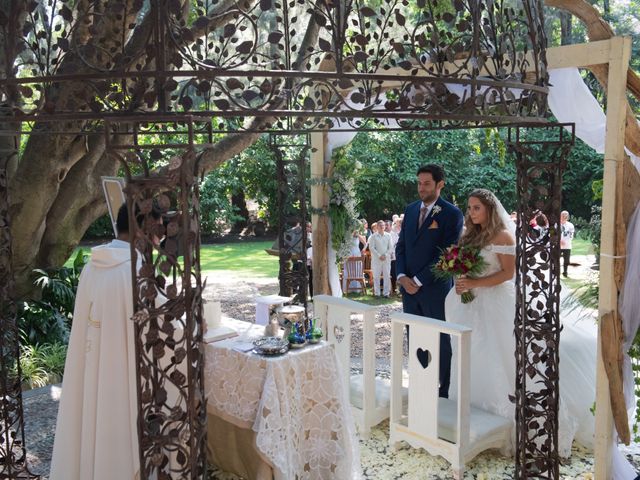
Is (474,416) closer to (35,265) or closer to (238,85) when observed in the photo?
(238,85)

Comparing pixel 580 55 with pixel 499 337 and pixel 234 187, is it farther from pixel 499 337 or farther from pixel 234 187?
pixel 234 187

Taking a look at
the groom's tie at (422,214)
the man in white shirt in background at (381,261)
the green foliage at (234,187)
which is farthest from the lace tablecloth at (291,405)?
the green foliage at (234,187)

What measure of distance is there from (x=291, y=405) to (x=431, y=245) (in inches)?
88.6

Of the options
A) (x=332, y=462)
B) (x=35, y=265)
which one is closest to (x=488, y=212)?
(x=332, y=462)

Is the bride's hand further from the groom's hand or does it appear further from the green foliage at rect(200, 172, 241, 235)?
the green foliage at rect(200, 172, 241, 235)

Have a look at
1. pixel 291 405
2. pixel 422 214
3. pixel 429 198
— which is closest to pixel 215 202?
pixel 422 214

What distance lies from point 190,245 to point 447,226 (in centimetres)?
399

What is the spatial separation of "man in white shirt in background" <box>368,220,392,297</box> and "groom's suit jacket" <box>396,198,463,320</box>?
729 cm

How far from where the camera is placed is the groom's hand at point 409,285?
5.83 metres

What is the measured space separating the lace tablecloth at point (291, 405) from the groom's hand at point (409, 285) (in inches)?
66.0

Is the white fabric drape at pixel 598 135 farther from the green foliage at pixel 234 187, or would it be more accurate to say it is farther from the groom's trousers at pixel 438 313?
the green foliage at pixel 234 187

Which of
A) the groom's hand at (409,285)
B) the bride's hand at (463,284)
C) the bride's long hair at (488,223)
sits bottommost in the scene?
the groom's hand at (409,285)

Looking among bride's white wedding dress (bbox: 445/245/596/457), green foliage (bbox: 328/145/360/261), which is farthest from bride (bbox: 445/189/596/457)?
green foliage (bbox: 328/145/360/261)

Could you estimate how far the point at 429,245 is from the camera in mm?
5801
